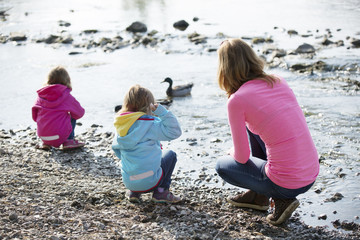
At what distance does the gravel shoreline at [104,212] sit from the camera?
14.7 ft

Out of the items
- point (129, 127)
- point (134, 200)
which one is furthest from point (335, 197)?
point (129, 127)

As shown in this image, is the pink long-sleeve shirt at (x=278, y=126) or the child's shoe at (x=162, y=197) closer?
the pink long-sleeve shirt at (x=278, y=126)

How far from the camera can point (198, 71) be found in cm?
1427

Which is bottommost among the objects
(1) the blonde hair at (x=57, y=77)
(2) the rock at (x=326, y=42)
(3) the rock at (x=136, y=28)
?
(3) the rock at (x=136, y=28)

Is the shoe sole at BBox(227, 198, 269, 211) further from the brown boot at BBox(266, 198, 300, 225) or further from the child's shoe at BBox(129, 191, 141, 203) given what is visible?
the child's shoe at BBox(129, 191, 141, 203)

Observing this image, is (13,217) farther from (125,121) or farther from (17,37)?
(17,37)

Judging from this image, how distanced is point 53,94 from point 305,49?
10352 millimetres

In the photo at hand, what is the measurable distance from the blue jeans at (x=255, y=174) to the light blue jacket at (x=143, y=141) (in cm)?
64

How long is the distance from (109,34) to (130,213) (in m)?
17.4

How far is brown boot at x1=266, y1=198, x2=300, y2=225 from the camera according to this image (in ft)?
15.5

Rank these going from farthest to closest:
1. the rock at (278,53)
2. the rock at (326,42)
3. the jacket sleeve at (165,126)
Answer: the rock at (326,42)
the rock at (278,53)
the jacket sleeve at (165,126)

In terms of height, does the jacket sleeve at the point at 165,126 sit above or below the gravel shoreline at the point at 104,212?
above

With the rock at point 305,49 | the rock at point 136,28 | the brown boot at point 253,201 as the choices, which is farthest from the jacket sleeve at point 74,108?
the rock at point 136,28

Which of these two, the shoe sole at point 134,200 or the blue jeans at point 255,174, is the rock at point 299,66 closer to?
the blue jeans at point 255,174
